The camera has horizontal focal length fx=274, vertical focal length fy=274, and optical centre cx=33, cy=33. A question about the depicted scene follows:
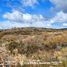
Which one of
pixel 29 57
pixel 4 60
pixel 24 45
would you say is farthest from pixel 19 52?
pixel 4 60

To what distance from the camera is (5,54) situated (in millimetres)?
29797

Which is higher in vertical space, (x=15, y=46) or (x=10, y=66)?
(x=15, y=46)

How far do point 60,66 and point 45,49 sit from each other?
14.4m

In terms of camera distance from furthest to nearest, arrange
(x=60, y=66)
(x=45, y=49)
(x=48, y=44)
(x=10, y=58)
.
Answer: (x=48, y=44), (x=45, y=49), (x=10, y=58), (x=60, y=66)

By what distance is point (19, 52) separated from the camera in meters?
36.3

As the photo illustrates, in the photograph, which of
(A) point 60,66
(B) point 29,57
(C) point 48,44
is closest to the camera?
(A) point 60,66

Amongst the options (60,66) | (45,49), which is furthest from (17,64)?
(45,49)

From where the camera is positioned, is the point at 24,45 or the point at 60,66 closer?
the point at 60,66

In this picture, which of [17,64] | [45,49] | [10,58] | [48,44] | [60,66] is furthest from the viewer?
[48,44]

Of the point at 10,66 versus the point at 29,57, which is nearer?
the point at 10,66

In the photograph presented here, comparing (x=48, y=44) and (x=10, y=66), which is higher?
(x=48, y=44)

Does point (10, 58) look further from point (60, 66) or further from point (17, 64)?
point (60, 66)

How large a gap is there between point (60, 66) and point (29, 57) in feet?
33.3

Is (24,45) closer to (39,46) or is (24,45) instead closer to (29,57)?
(39,46)
